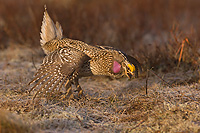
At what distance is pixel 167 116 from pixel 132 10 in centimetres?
508

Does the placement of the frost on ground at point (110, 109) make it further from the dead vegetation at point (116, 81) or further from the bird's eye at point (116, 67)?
the bird's eye at point (116, 67)

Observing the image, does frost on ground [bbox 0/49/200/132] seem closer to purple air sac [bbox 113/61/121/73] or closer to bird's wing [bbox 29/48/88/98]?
bird's wing [bbox 29/48/88/98]

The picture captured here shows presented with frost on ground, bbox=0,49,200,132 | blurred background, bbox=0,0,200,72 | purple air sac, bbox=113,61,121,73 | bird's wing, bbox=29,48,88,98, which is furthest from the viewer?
blurred background, bbox=0,0,200,72

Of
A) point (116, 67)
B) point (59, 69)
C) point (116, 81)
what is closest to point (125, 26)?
point (116, 81)

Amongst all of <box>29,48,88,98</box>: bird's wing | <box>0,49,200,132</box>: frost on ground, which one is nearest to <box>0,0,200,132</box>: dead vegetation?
<box>0,49,200,132</box>: frost on ground

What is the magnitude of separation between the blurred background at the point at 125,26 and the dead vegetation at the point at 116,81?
0.05ft

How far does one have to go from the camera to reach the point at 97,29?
236 inches

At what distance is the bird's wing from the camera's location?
2887 millimetres

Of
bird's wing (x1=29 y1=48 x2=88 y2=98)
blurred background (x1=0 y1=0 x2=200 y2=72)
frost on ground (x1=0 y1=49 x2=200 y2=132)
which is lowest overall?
frost on ground (x1=0 y1=49 x2=200 y2=132)

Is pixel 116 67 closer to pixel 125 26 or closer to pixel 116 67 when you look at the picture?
pixel 116 67

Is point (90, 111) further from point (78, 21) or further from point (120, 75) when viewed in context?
point (78, 21)

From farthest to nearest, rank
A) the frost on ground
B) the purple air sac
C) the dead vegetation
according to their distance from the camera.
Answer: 1. the purple air sac
2. the dead vegetation
3. the frost on ground

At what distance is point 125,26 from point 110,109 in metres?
3.87

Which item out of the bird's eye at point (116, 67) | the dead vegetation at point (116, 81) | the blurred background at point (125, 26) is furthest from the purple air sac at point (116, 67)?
the blurred background at point (125, 26)
